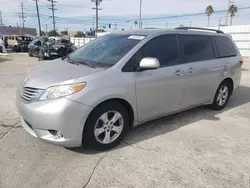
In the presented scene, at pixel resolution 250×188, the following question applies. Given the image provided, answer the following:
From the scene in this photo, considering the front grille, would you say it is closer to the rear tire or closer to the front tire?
the front tire

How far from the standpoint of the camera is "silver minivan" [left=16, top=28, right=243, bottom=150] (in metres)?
2.88

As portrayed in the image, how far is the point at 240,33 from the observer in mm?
22312

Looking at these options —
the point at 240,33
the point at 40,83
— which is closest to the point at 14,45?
the point at 240,33

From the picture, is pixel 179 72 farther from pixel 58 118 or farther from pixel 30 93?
pixel 30 93

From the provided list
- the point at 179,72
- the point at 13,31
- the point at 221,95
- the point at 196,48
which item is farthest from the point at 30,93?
the point at 13,31

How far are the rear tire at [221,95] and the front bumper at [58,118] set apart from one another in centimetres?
320

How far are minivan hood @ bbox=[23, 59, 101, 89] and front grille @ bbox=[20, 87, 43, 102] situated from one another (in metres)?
0.05

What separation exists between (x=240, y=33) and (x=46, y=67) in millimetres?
22976

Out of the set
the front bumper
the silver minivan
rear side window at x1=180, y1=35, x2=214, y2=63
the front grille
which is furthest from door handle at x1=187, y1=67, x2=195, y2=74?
the front grille

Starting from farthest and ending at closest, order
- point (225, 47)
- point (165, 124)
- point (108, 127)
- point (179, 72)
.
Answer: point (225, 47) < point (165, 124) < point (179, 72) < point (108, 127)

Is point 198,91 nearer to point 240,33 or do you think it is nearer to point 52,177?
point 52,177

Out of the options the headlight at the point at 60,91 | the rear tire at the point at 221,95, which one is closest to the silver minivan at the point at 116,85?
the headlight at the point at 60,91

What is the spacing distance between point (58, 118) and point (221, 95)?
3.74 metres

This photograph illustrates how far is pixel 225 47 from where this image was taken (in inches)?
200
